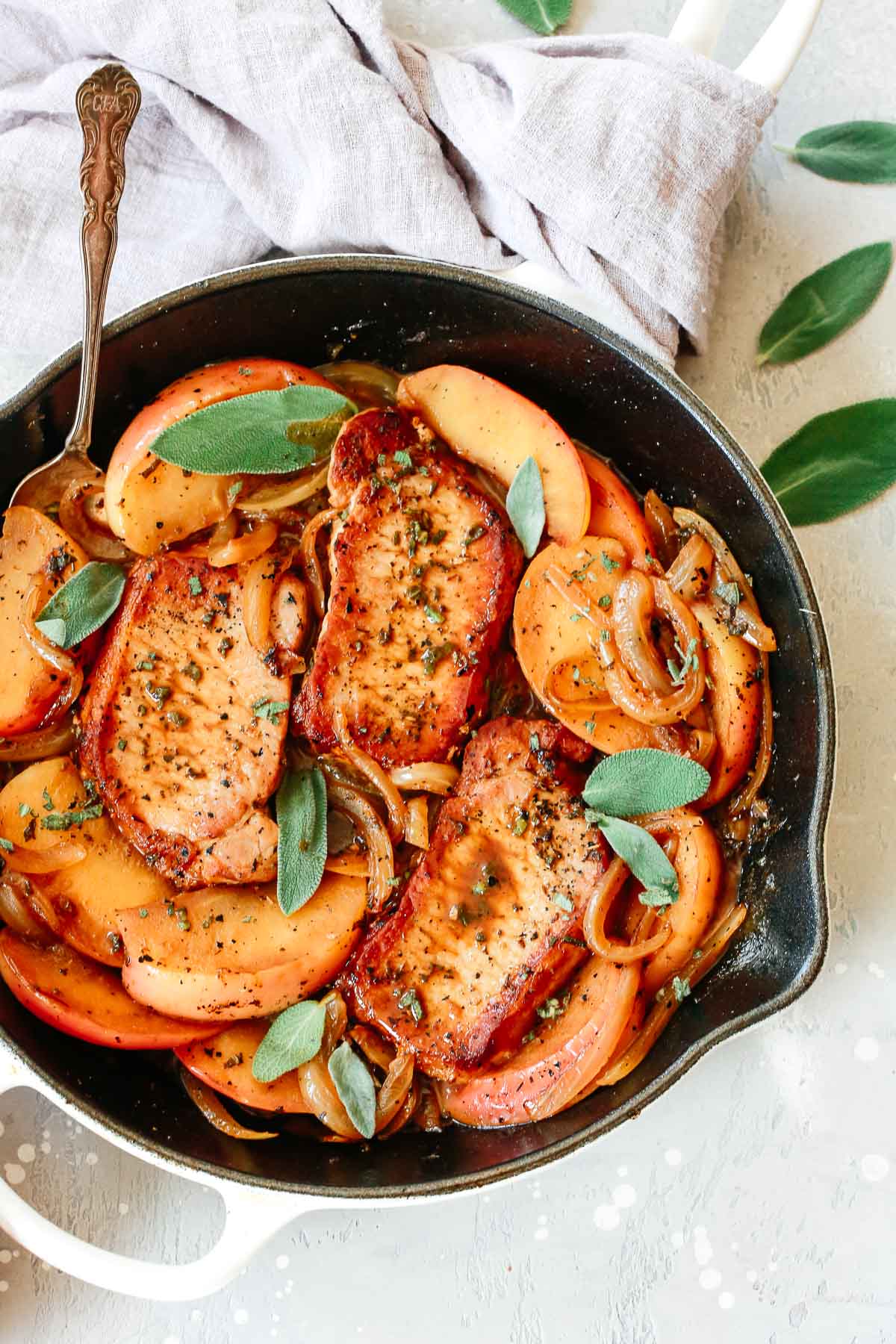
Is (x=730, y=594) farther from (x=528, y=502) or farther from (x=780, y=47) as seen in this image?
(x=780, y=47)

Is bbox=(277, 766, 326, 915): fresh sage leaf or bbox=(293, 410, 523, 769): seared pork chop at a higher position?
bbox=(293, 410, 523, 769): seared pork chop

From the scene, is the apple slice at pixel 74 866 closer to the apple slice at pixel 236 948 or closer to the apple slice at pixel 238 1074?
the apple slice at pixel 236 948

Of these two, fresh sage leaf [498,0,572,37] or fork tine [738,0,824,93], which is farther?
fresh sage leaf [498,0,572,37]

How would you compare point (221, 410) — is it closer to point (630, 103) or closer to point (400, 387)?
point (400, 387)

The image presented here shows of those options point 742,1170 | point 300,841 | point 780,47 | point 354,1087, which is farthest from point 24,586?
point 742,1170

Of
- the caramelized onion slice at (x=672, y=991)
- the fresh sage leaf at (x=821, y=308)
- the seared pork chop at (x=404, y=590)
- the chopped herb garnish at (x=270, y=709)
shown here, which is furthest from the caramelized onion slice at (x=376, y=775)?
the fresh sage leaf at (x=821, y=308)

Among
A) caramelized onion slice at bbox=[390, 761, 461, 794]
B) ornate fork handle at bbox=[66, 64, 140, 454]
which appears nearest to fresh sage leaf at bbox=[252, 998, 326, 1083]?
caramelized onion slice at bbox=[390, 761, 461, 794]

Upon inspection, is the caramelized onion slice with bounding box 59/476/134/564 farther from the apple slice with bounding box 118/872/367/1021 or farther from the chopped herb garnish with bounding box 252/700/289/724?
the apple slice with bounding box 118/872/367/1021
